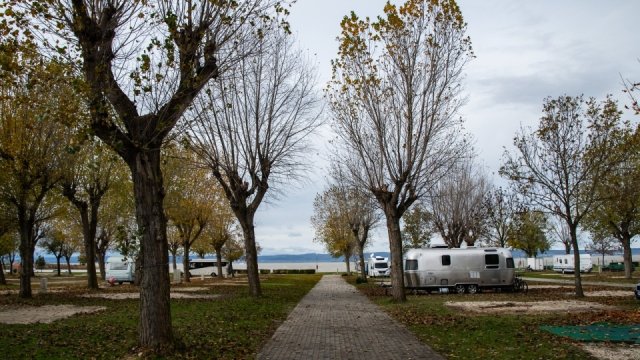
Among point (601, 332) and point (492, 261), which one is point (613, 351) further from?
point (492, 261)

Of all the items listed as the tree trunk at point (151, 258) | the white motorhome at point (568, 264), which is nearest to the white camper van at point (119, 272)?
the tree trunk at point (151, 258)

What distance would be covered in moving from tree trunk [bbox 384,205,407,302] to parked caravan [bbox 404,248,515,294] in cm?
679

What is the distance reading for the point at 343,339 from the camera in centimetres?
1308

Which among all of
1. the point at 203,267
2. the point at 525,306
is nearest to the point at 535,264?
the point at 203,267

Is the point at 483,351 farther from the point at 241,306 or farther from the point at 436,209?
the point at 436,209

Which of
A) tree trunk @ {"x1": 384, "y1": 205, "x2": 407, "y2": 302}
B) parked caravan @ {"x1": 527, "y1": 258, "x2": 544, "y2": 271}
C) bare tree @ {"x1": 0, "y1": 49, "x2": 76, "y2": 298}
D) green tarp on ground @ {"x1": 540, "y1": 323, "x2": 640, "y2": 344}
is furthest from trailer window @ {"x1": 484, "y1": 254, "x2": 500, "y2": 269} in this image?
parked caravan @ {"x1": 527, "y1": 258, "x2": 544, "y2": 271}

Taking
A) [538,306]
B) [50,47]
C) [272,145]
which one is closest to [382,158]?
[272,145]

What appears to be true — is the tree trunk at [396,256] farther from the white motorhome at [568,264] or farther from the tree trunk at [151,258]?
the white motorhome at [568,264]

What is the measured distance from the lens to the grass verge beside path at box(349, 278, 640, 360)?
419 inches

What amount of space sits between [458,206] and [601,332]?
3121cm

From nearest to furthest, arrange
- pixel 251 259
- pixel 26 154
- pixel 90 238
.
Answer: pixel 26 154
pixel 251 259
pixel 90 238

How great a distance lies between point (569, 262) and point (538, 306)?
5019cm

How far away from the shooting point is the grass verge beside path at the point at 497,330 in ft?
34.9

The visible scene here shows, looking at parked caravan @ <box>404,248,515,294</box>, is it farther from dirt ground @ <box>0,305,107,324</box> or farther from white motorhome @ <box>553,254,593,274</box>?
white motorhome @ <box>553,254,593,274</box>
